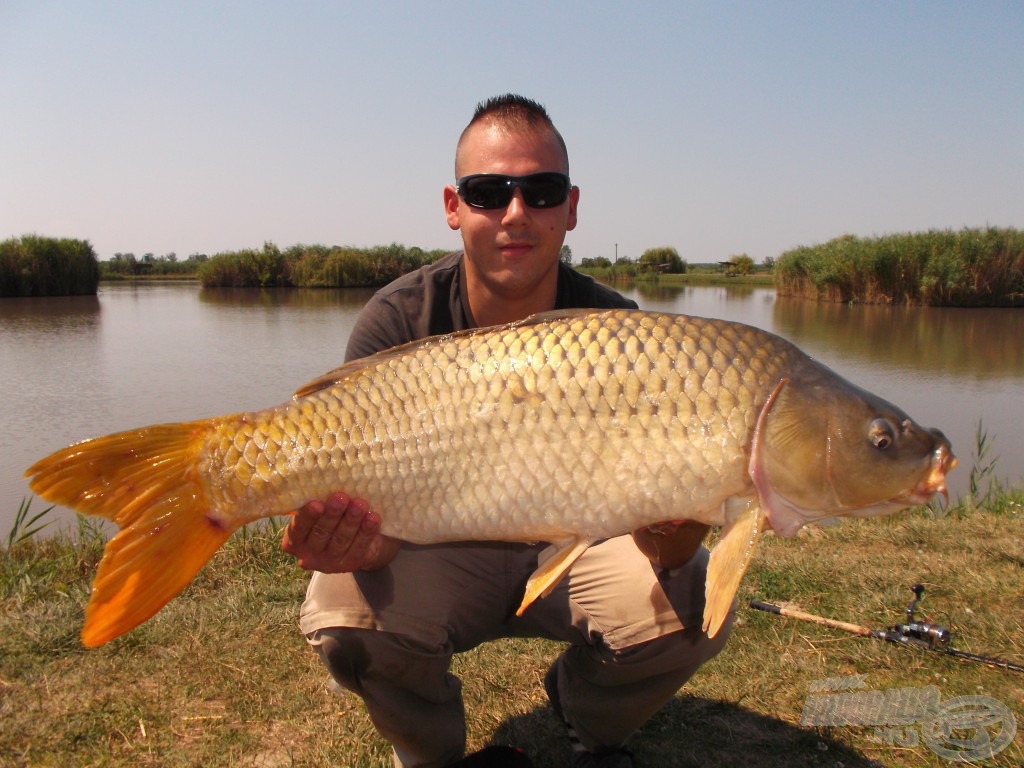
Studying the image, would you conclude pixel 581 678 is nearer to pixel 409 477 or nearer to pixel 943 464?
pixel 409 477

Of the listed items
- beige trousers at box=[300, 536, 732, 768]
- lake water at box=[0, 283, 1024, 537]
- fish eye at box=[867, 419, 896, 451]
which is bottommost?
lake water at box=[0, 283, 1024, 537]

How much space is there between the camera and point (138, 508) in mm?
1370

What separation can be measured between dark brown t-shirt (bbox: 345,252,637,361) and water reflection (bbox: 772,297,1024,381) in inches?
321

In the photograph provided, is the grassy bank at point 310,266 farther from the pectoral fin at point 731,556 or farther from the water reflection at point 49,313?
the pectoral fin at point 731,556

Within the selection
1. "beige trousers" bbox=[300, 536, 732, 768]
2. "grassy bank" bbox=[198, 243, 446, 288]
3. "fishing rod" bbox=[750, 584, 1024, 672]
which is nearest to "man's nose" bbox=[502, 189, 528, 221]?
"beige trousers" bbox=[300, 536, 732, 768]

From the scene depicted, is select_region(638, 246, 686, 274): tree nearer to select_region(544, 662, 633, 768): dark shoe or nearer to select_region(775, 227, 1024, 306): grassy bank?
select_region(775, 227, 1024, 306): grassy bank

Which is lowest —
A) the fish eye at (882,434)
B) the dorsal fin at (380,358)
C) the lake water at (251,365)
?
the lake water at (251,365)

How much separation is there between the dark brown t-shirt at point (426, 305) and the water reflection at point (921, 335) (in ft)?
26.7

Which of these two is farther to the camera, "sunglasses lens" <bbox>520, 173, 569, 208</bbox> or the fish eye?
"sunglasses lens" <bbox>520, 173, 569, 208</bbox>

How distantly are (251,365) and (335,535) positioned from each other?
8.27 meters

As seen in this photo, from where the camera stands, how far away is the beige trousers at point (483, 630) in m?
1.57

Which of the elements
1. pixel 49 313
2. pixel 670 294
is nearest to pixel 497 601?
pixel 49 313

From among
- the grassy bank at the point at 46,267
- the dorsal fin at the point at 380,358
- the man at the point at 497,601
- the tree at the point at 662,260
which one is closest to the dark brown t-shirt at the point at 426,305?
the man at the point at 497,601

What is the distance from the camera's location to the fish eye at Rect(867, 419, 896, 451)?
1305 mm
